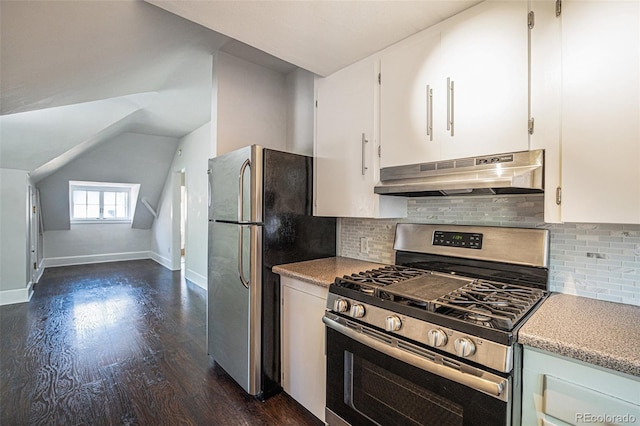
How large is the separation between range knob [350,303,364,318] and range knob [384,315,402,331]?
0.50 ft

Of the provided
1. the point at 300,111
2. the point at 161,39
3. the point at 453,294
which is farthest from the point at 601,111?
the point at 161,39

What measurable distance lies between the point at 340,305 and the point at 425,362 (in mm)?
475

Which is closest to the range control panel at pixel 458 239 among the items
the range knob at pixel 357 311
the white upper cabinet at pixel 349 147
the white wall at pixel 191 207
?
the white upper cabinet at pixel 349 147

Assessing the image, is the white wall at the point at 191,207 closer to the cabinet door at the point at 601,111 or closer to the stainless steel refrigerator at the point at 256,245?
the stainless steel refrigerator at the point at 256,245

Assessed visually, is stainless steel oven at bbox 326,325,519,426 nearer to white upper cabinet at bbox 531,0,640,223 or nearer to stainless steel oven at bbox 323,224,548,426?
stainless steel oven at bbox 323,224,548,426

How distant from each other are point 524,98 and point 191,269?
17.6ft

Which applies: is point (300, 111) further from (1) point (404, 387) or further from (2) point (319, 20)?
(1) point (404, 387)

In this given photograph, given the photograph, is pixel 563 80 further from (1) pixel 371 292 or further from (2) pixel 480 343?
(1) pixel 371 292

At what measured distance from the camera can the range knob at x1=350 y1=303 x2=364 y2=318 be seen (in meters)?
1.40

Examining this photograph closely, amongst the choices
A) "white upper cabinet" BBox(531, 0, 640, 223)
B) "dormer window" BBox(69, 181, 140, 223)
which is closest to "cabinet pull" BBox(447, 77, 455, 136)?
"white upper cabinet" BBox(531, 0, 640, 223)

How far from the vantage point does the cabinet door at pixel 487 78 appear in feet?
4.24

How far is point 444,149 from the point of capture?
153cm

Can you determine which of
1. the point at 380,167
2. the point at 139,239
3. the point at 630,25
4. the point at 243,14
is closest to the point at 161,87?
the point at 243,14

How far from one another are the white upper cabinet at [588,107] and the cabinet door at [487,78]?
5cm
